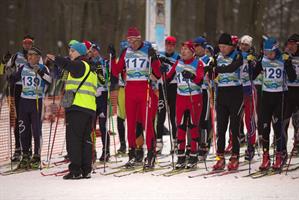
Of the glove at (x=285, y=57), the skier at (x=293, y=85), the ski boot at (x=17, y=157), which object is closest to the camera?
the glove at (x=285, y=57)

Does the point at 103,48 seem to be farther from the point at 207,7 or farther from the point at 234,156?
the point at 234,156

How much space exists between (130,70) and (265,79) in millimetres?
2045

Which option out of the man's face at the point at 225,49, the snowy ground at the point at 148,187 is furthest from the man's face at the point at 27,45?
the man's face at the point at 225,49

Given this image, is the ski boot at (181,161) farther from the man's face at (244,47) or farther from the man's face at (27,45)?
the man's face at (27,45)

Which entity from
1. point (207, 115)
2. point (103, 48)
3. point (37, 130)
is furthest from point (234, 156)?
point (103, 48)

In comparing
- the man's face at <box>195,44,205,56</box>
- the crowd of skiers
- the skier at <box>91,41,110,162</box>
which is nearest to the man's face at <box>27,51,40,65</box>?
the crowd of skiers

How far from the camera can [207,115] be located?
11.7 meters

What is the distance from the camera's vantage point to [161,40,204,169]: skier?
1087 centimetres

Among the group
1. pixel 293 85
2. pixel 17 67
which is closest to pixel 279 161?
pixel 293 85

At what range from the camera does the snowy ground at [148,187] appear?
8750 millimetres

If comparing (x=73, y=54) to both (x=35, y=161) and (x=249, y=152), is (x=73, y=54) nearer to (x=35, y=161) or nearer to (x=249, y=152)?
(x=35, y=161)

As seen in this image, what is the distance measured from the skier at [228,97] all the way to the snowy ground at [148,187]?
1.42ft

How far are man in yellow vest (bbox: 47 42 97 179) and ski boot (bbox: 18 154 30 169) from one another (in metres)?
1.21

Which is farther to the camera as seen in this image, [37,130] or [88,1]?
[88,1]
